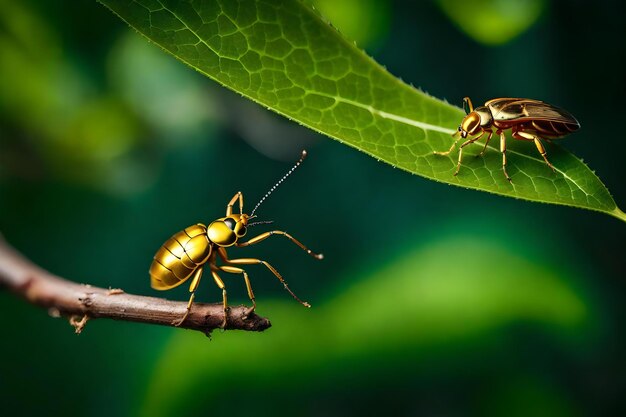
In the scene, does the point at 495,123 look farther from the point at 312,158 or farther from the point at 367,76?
the point at 312,158

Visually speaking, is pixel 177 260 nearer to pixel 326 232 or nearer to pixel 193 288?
pixel 193 288

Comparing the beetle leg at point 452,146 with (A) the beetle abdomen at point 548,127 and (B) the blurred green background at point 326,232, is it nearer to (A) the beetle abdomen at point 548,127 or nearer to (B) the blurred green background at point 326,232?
(A) the beetle abdomen at point 548,127

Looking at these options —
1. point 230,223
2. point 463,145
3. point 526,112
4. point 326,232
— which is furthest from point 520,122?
point 326,232

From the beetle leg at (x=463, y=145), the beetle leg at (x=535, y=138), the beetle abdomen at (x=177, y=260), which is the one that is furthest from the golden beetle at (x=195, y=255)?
the beetle leg at (x=535, y=138)

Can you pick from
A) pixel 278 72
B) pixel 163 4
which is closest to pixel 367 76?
pixel 278 72

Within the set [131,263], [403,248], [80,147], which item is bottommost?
[131,263]

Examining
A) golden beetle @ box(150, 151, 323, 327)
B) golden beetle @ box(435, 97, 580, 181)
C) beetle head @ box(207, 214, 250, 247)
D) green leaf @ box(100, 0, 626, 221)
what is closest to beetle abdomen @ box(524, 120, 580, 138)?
golden beetle @ box(435, 97, 580, 181)
